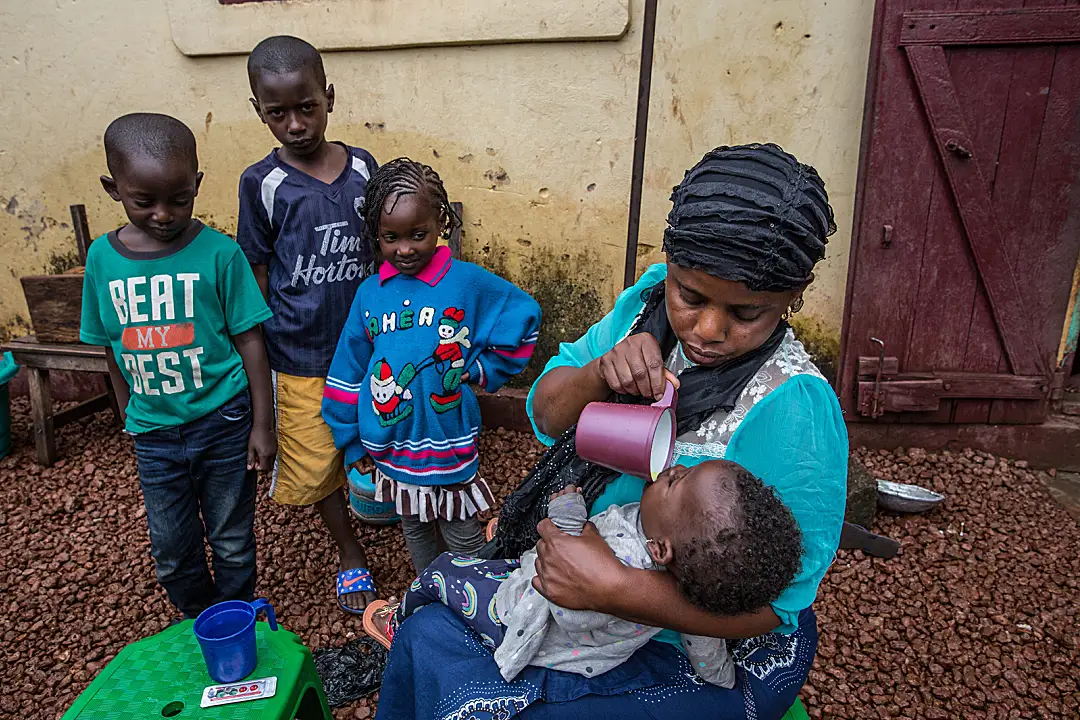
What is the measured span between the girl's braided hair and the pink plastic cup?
3.83 ft

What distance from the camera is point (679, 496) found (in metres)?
1.40

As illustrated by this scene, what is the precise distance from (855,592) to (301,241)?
9.02 ft

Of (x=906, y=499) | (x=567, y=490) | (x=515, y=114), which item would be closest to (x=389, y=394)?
(x=567, y=490)

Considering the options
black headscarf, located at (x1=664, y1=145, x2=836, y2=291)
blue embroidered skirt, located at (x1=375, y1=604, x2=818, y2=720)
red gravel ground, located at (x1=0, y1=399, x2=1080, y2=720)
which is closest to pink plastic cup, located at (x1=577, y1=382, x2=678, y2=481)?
black headscarf, located at (x1=664, y1=145, x2=836, y2=291)

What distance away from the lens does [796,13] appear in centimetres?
353

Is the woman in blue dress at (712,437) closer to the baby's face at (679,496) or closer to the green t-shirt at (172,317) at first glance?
the baby's face at (679,496)

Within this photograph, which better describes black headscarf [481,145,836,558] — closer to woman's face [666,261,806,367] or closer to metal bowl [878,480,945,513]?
woman's face [666,261,806,367]

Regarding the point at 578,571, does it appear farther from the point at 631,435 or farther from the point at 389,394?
the point at 389,394

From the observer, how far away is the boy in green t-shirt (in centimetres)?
215

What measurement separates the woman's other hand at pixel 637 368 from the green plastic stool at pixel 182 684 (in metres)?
1.21

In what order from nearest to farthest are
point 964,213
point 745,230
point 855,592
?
point 745,230
point 855,592
point 964,213

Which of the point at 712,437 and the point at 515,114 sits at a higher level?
the point at 515,114

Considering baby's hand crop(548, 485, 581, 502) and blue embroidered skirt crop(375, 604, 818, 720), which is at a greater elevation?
baby's hand crop(548, 485, 581, 502)

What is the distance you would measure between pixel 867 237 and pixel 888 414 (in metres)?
1.04
